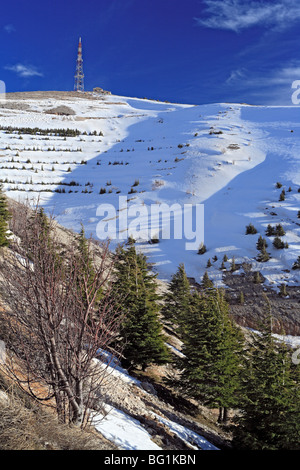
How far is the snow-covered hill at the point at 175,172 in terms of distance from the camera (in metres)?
18.9

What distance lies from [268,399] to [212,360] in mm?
2167

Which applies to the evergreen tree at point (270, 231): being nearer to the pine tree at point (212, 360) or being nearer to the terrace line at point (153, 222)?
the terrace line at point (153, 222)

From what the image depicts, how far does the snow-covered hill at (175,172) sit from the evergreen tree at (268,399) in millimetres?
8769

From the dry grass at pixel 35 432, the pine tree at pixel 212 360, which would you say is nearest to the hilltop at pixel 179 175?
the pine tree at pixel 212 360

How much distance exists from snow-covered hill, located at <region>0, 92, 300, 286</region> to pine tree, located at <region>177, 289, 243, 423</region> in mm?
6684

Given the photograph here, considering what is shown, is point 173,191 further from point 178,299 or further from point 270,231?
point 178,299

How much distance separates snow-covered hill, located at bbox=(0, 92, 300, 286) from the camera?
18.9m

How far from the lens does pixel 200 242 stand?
64.0 feet

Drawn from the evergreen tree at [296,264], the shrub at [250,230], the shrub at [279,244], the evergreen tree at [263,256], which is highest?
the shrub at [250,230]

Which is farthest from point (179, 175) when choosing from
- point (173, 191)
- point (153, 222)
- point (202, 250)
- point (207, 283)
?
point (207, 283)

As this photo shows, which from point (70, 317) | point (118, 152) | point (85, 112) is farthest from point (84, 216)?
point (85, 112)

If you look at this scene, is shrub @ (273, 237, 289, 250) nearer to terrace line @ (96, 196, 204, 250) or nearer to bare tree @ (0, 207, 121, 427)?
terrace line @ (96, 196, 204, 250)
